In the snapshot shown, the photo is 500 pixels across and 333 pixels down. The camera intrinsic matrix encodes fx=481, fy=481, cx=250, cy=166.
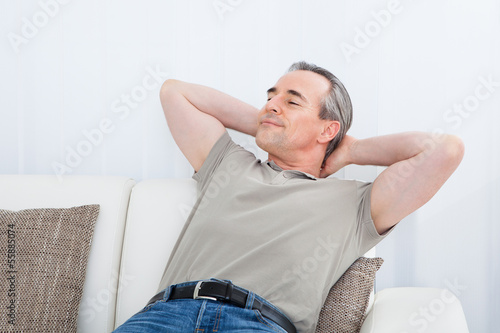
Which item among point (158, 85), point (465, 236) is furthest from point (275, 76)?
point (465, 236)

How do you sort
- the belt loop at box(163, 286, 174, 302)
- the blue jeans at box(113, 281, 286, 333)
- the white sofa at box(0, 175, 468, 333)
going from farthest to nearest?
the white sofa at box(0, 175, 468, 333) < the belt loop at box(163, 286, 174, 302) < the blue jeans at box(113, 281, 286, 333)

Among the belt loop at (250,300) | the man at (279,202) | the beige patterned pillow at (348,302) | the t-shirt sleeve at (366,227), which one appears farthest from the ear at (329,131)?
the belt loop at (250,300)

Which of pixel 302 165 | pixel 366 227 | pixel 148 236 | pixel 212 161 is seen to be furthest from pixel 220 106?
pixel 366 227

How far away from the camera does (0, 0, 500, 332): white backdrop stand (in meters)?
1.82

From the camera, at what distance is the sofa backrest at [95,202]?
1.56 metres

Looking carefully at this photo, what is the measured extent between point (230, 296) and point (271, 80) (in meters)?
0.96

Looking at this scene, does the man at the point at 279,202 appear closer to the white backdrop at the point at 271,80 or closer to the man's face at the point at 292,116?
the man's face at the point at 292,116

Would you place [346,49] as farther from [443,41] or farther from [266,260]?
[266,260]

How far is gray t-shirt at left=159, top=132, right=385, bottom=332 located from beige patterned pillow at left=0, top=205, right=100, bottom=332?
0.29 metres

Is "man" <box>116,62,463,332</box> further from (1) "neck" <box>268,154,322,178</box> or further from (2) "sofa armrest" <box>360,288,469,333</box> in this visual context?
(2) "sofa armrest" <box>360,288,469,333</box>

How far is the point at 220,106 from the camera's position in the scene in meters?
1.74

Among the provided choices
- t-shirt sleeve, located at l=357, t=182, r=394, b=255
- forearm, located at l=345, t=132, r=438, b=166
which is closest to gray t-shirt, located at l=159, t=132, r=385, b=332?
t-shirt sleeve, located at l=357, t=182, r=394, b=255

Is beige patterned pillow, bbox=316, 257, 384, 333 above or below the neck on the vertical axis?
below

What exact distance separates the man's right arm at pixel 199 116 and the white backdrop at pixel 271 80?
197 millimetres
